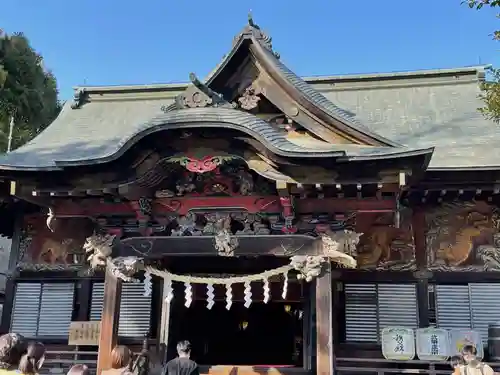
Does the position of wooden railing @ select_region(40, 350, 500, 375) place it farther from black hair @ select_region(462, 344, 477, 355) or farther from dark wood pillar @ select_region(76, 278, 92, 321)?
black hair @ select_region(462, 344, 477, 355)

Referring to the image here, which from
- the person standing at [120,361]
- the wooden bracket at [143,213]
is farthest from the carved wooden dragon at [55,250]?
the person standing at [120,361]

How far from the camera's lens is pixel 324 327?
7.41 metres

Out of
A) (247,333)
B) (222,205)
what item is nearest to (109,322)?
(222,205)

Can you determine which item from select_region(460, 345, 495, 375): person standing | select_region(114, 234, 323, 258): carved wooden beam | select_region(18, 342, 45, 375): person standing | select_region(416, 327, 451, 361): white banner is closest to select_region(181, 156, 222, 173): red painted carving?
select_region(114, 234, 323, 258): carved wooden beam

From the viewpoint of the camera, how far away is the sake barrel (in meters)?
7.80

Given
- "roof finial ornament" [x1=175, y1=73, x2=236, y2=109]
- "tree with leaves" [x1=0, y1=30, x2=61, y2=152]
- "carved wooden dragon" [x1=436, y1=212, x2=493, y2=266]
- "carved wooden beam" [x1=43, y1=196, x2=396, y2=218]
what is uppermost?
"tree with leaves" [x1=0, y1=30, x2=61, y2=152]

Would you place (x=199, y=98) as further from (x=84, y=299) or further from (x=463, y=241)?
(x=463, y=241)

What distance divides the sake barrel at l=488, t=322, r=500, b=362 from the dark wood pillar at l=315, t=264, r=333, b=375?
2.49 meters

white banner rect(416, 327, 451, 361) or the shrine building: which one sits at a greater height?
the shrine building

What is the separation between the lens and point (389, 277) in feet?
28.9

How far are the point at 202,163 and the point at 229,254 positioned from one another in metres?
1.42

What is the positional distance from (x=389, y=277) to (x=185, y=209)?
3486mm

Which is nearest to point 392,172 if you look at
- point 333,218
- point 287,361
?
point 333,218

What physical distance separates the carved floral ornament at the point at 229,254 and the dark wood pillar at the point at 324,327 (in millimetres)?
168
